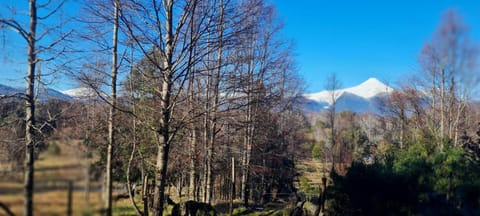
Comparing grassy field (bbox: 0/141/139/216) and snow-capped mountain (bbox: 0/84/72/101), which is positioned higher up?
snow-capped mountain (bbox: 0/84/72/101)

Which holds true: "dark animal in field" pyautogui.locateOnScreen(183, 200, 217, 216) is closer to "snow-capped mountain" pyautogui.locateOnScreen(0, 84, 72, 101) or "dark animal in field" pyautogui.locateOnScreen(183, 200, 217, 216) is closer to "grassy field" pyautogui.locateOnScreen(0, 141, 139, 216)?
"snow-capped mountain" pyautogui.locateOnScreen(0, 84, 72, 101)

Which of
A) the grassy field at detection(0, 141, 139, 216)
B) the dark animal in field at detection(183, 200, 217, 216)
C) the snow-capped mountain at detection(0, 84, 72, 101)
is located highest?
the snow-capped mountain at detection(0, 84, 72, 101)

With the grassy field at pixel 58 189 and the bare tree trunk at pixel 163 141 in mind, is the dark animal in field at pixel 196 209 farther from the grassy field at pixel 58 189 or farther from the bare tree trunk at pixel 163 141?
the grassy field at pixel 58 189

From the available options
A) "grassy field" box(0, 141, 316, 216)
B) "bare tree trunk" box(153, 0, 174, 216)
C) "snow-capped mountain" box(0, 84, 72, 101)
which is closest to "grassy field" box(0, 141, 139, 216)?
"grassy field" box(0, 141, 316, 216)

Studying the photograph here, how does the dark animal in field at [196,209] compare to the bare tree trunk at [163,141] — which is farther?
the dark animal in field at [196,209]

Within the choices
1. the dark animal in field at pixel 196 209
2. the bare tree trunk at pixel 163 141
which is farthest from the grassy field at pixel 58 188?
the dark animal in field at pixel 196 209

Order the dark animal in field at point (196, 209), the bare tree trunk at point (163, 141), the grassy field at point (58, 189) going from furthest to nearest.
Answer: the dark animal in field at point (196, 209)
the bare tree trunk at point (163, 141)
the grassy field at point (58, 189)

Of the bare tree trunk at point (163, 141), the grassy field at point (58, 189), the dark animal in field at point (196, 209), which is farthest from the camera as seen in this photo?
the dark animal in field at point (196, 209)

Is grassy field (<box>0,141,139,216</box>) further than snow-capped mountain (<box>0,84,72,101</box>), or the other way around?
snow-capped mountain (<box>0,84,72,101</box>)

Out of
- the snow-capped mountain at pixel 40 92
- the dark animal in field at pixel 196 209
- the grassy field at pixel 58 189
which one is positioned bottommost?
the dark animal in field at pixel 196 209

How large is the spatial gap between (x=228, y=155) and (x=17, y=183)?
33.5 feet

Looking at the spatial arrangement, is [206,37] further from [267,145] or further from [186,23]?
[267,145]

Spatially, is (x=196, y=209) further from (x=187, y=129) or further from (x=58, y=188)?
(x=58, y=188)

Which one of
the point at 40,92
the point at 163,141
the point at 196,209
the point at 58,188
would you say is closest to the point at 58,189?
the point at 58,188
